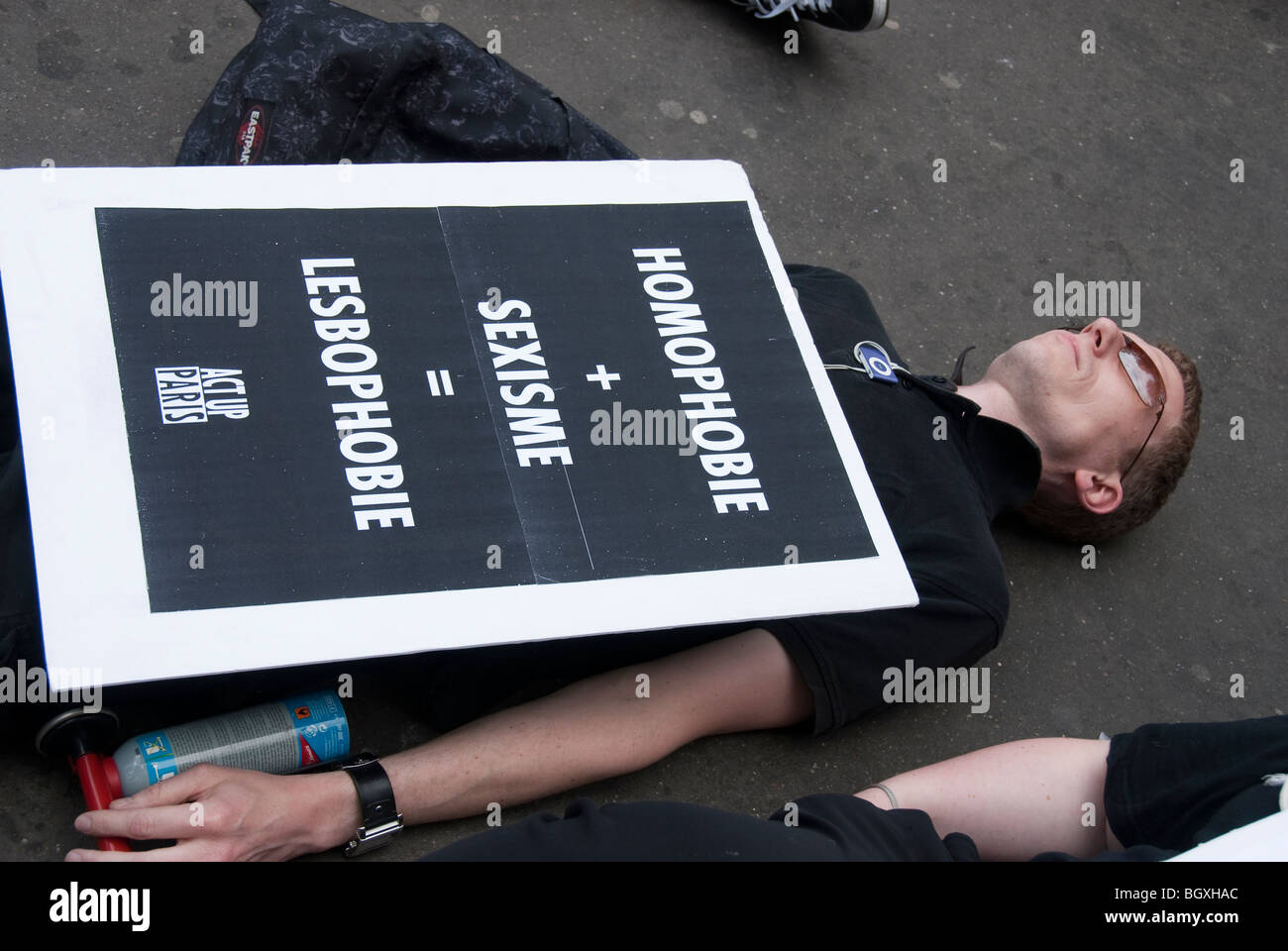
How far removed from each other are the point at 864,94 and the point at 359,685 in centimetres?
171

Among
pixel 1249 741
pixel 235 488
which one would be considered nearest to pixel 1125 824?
pixel 1249 741

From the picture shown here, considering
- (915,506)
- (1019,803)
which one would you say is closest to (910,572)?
(915,506)

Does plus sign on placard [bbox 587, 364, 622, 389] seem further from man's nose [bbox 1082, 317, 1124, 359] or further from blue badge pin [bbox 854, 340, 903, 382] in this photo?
man's nose [bbox 1082, 317, 1124, 359]

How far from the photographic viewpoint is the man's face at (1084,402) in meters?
2.04

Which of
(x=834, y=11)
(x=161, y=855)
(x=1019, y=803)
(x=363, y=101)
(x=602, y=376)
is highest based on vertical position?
(x=834, y=11)

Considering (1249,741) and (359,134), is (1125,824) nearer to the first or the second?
(1249,741)

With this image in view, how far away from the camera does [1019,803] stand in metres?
1.57

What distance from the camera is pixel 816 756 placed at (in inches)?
68.6

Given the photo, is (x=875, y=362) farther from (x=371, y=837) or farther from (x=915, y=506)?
(x=371, y=837)

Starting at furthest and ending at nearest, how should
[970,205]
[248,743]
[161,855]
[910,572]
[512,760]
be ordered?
1. [970,205]
2. [910,572]
3. [512,760]
4. [248,743]
5. [161,855]

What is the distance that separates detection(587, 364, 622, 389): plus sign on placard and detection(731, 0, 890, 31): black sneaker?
4.63ft

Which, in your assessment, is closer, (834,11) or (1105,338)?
(1105,338)

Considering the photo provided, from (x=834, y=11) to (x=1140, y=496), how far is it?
1173mm

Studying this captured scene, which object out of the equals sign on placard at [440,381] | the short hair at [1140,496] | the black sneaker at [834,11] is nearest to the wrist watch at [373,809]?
the equals sign on placard at [440,381]
